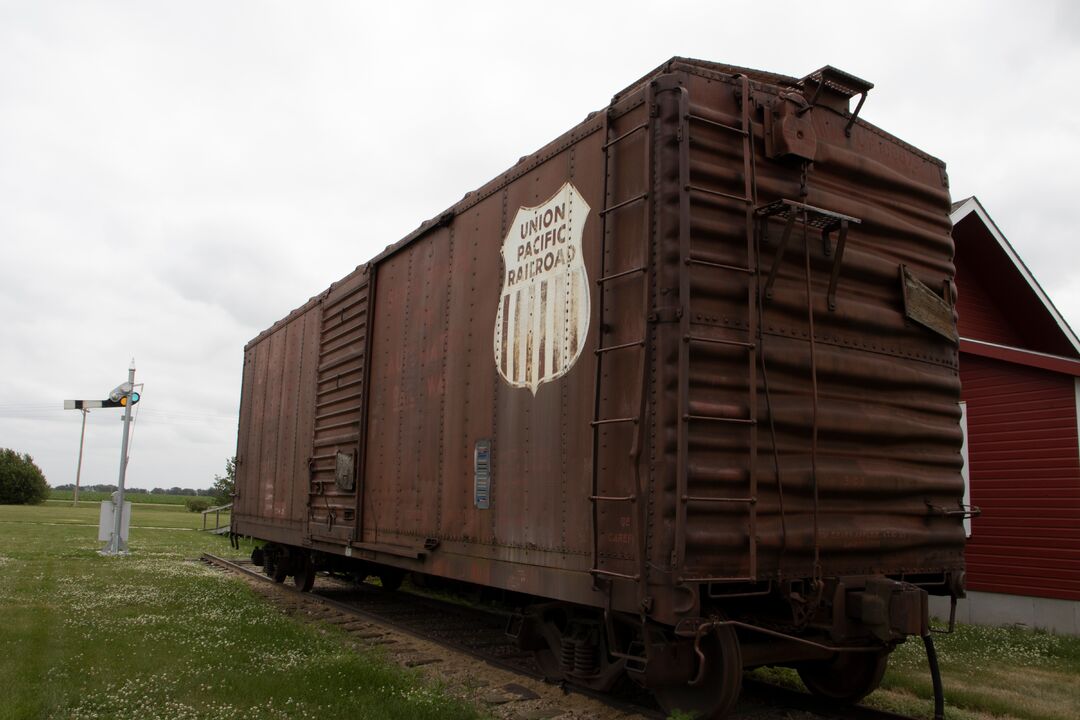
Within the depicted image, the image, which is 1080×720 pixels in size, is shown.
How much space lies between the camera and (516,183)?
6.68 metres

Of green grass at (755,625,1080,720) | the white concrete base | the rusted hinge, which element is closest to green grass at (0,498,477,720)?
the rusted hinge

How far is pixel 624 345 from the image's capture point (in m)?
5.02

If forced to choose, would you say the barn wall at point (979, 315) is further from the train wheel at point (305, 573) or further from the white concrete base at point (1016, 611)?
the train wheel at point (305, 573)

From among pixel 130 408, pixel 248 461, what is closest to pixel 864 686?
pixel 248 461

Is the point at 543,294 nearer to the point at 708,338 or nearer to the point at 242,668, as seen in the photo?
the point at 708,338

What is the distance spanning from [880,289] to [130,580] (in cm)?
1247

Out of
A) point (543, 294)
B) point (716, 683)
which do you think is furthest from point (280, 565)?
point (716, 683)

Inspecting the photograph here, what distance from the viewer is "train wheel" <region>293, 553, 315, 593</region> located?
487 inches

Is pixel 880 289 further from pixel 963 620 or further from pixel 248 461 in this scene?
pixel 248 461

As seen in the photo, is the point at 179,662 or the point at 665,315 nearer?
the point at 665,315

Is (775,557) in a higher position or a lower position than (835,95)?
lower

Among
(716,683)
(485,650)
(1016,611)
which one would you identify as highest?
(716,683)

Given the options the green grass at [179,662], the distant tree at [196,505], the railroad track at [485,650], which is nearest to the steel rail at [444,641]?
the railroad track at [485,650]

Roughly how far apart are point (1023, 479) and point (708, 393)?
8120mm
